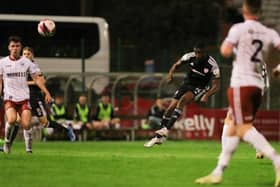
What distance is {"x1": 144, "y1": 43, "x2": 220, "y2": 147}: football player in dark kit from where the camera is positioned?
20984mm

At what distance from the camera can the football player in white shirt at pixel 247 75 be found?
1245cm

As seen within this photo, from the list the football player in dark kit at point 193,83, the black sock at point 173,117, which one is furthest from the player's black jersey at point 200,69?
the black sock at point 173,117

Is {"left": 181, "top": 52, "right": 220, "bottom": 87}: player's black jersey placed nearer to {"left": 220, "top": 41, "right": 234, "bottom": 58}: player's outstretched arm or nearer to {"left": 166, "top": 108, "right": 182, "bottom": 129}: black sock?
{"left": 166, "top": 108, "right": 182, "bottom": 129}: black sock

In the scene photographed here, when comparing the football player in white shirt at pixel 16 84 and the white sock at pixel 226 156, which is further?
the football player in white shirt at pixel 16 84

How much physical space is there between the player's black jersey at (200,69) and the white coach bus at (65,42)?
41.2 feet

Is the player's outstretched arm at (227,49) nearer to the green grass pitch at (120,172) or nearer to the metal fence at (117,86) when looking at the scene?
the green grass pitch at (120,172)

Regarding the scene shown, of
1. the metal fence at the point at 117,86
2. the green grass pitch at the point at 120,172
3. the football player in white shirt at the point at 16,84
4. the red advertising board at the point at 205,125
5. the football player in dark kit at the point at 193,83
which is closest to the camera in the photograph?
the green grass pitch at the point at 120,172

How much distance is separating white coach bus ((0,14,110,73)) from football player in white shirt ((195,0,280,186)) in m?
21.3

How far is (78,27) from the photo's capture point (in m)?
36.5

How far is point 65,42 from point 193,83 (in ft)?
49.2

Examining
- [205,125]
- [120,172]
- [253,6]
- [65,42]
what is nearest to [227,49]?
[253,6]

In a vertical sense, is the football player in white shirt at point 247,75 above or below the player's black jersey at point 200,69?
above

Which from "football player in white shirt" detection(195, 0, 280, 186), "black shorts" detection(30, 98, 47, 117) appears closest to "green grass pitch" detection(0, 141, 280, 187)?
"football player in white shirt" detection(195, 0, 280, 186)

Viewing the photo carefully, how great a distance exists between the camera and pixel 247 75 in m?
12.5
